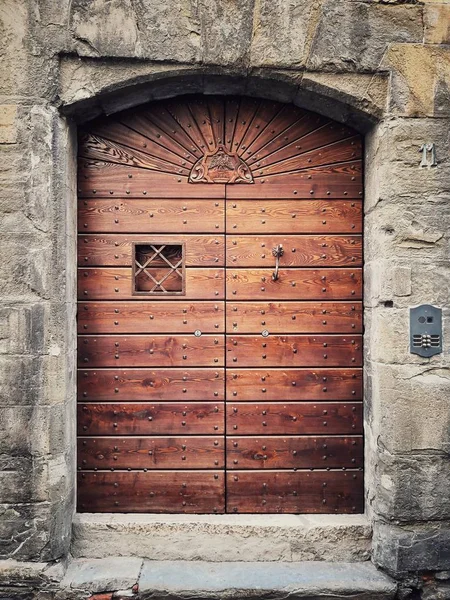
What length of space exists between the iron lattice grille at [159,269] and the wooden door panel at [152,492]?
1128 mm

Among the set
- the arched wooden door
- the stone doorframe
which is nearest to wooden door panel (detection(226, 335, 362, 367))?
the arched wooden door

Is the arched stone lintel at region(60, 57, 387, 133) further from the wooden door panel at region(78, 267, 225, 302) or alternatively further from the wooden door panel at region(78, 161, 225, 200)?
the wooden door panel at region(78, 267, 225, 302)

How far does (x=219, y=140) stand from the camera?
10.5ft

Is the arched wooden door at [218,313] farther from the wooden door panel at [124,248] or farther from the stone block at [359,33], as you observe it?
the stone block at [359,33]

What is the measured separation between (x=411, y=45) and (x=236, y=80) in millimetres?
982

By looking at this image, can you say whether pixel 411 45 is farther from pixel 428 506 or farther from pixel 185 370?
pixel 428 506

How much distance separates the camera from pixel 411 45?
2.87 metres

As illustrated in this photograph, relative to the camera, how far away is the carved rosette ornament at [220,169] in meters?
3.19

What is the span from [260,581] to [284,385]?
3.57 feet

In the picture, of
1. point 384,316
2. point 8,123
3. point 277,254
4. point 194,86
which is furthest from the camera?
point 277,254

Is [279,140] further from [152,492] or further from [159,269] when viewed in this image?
[152,492]

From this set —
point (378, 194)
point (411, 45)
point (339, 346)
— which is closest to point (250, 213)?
point (378, 194)

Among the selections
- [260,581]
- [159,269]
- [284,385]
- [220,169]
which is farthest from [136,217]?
[260,581]

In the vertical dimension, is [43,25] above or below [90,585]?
above
